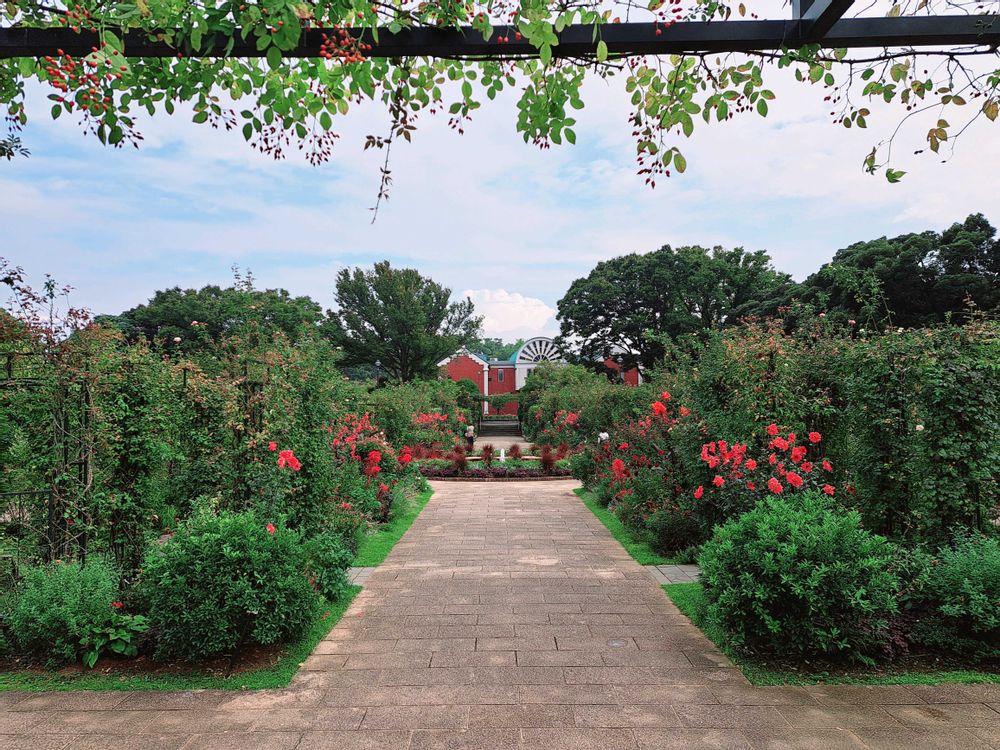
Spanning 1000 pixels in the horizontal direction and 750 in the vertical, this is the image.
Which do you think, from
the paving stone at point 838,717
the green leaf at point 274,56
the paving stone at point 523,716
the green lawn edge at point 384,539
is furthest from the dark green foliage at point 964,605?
the green lawn edge at point 384,539

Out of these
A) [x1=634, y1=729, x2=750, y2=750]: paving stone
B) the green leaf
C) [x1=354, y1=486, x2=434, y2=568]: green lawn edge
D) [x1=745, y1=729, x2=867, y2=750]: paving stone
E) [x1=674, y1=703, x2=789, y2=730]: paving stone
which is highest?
the green leaf

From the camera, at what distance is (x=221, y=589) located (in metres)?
3.38

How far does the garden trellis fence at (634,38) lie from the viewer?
6.50ft

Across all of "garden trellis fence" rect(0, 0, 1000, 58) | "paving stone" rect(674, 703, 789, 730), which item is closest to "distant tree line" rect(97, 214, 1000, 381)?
"paving stone" rect(674, 703, 789, 730)

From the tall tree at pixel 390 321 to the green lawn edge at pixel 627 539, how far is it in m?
24.9

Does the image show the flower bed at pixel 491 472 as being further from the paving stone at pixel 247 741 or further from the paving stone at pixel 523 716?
the paving stone at pixel 247 741

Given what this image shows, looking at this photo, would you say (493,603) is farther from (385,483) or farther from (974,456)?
(385,483)

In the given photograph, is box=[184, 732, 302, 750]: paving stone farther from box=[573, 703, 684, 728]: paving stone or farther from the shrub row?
the shrub row

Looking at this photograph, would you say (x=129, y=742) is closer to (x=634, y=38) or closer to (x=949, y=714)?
(x=634, y=38)

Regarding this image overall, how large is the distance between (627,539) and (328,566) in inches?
146

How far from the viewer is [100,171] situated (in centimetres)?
430

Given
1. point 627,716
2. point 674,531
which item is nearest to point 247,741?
point 627,716

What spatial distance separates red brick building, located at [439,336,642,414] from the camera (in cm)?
4125

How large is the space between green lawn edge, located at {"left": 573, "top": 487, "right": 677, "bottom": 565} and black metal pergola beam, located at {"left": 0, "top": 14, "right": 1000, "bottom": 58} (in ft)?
16.0
